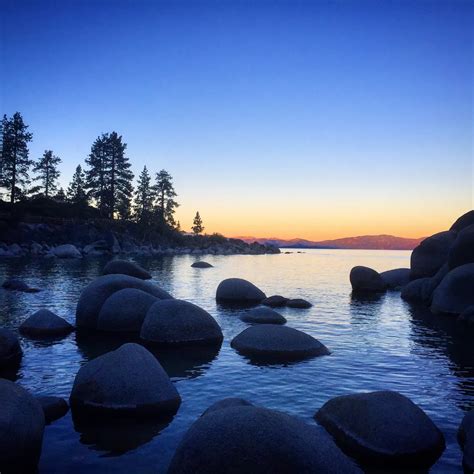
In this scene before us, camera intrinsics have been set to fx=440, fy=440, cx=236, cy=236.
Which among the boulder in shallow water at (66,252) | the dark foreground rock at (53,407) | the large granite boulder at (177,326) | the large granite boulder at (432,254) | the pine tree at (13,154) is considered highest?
the pine tree at (13,154)

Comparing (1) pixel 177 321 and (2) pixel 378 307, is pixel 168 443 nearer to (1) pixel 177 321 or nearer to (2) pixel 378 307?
(1) pixel 177 321

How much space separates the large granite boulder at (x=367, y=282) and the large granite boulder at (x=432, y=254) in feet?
10.4

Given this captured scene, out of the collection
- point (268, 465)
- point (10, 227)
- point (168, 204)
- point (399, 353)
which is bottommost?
point (399, 353)

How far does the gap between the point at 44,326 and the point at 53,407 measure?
27.9ft

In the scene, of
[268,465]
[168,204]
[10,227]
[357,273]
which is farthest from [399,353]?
[168,204]

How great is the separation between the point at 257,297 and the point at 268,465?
70.5 ft

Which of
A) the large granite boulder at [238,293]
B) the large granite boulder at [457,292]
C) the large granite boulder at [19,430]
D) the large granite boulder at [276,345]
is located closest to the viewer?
the large granite boulder at [19,430]

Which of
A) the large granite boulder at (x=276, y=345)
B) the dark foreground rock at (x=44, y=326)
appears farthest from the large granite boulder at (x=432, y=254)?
the dark foreground rock at (x=44, y=326)

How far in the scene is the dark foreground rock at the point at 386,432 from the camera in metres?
7.28

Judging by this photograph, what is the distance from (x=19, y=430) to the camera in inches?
262

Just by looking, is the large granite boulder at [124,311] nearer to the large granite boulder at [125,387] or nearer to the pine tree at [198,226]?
the large granite boulder at [125,387]

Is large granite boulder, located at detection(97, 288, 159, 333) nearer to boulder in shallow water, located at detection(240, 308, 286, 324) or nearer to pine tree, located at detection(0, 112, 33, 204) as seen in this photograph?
boulder in shallow water, located at detection(240, 308, 286, 324)

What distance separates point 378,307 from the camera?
26.4 metres

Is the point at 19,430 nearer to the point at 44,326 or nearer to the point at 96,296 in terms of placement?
the point at 44,326
